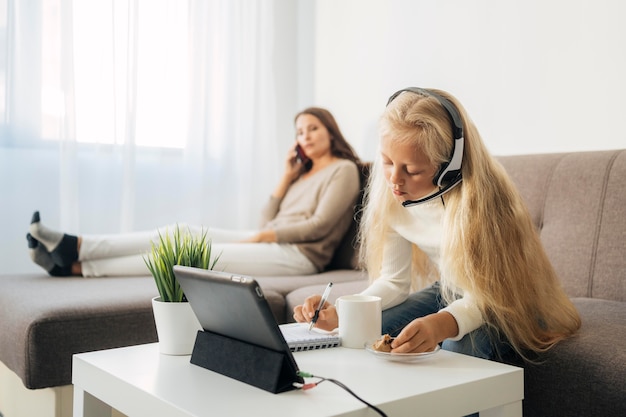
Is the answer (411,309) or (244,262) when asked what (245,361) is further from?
(244,262)

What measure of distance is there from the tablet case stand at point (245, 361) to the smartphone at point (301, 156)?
1.80 m

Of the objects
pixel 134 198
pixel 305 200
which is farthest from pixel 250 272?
pixel 134 198

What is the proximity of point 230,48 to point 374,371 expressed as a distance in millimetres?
2375

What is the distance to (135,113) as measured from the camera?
9.16 ft

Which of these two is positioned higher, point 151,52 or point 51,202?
point 151,52

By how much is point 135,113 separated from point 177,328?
6.16 ft

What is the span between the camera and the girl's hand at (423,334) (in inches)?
41.5

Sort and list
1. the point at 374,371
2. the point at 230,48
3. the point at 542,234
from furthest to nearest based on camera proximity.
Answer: the point at 230,48, the point at 542,234, the point at 374,371

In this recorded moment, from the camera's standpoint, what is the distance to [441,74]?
2.55 m

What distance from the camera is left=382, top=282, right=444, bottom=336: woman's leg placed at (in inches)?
56.9

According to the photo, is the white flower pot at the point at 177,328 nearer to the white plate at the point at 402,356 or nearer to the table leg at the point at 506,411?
the white plate at the point at 402,356

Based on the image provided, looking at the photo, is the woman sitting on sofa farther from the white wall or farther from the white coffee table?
the white coffee table

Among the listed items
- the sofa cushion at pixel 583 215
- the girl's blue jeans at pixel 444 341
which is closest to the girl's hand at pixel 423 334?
the girl's blue jeans at pixel 444 341

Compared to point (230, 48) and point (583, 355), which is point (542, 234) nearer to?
point (583, 355)
